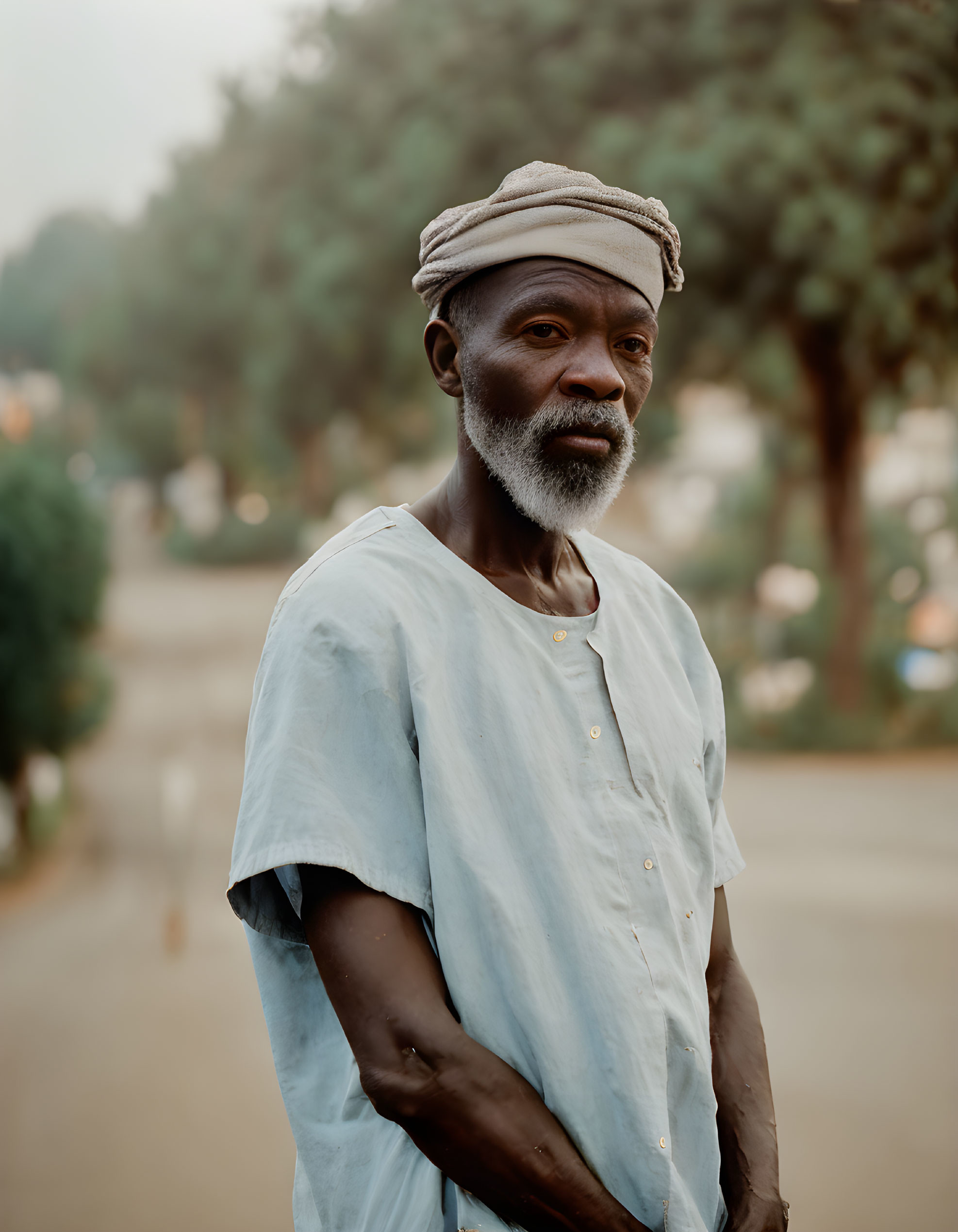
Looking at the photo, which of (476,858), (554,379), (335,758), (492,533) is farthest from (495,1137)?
(554,379)

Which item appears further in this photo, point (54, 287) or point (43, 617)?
point (54, 287)

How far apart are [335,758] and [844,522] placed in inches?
146

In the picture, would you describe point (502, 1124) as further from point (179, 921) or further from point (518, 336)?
point (179, 921)

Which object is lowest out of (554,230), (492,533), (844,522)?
(492,533)

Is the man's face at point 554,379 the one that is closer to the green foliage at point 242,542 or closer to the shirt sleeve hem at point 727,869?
the shirt sleeve hem at point 727,869

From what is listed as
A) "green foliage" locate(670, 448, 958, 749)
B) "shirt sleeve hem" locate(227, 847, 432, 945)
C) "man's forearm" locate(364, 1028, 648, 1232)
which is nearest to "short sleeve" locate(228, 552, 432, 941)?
"shirt sleeve hem" locate(227, 847, 432, 945)

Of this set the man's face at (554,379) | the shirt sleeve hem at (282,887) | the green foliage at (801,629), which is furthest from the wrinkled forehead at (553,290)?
the green foliage at (801,629)

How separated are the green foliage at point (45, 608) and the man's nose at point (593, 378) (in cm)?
278

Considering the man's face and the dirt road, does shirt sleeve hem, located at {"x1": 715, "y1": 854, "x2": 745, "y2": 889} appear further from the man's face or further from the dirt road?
the dirt road

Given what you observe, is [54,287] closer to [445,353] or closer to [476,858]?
[445,353]

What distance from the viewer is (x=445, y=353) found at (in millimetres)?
1015

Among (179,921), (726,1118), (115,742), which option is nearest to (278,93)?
(115,742)

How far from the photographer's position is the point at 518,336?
0.93 meters

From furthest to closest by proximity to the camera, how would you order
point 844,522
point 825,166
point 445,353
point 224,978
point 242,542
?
1. point 844,522
2. point 242,542
3. point 825,166
4. point 224,978
5. point 445,353
